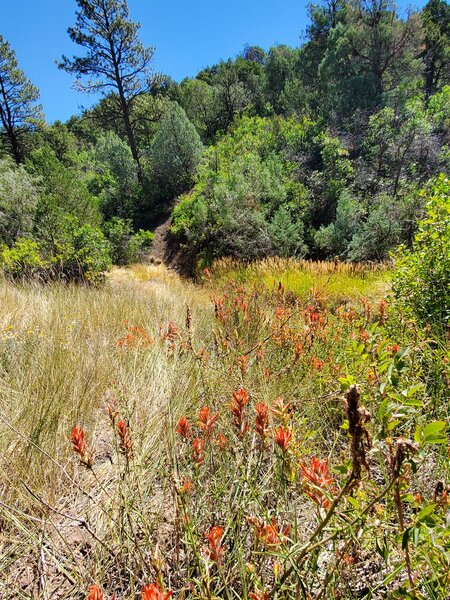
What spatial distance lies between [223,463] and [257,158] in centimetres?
1219

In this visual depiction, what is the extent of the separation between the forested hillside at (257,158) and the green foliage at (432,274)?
4065mm

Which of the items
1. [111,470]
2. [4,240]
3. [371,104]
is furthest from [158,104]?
[111,470]

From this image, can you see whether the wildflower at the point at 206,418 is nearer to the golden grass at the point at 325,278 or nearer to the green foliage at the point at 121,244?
the golden grass at the point at 325,278

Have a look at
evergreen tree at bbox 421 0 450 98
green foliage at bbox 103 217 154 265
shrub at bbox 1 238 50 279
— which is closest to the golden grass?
shrub at bbox 1 238 50 279

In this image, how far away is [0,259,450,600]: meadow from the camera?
709 millimetres

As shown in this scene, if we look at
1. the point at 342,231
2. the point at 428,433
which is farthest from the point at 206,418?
the point at 342,231

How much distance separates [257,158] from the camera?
11656 millimetres

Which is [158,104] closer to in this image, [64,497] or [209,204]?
[209,204]

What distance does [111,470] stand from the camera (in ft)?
4.71

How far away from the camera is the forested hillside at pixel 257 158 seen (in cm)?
834

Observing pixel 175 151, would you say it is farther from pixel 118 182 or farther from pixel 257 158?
pixel 257 158

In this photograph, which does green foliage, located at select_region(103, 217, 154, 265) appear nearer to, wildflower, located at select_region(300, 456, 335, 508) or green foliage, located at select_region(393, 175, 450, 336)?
green foliage, located at select_region(393, 175, 450, 336)

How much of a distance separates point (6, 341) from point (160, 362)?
1376 mm

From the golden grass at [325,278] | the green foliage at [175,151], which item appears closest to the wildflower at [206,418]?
the golden grass at [325,278]
